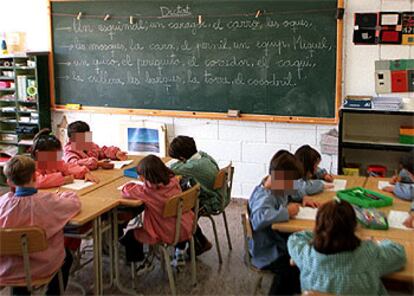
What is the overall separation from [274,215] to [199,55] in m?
3.01

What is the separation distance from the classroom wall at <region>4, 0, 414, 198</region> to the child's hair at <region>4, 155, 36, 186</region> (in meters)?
2.87

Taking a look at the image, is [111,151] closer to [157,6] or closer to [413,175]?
[157,6]

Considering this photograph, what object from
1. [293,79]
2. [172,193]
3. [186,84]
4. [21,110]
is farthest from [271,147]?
[21,110]

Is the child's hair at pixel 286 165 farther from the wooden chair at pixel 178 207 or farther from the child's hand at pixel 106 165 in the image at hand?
the child's hand at pixel 106 165

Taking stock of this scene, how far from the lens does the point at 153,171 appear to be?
332 cm

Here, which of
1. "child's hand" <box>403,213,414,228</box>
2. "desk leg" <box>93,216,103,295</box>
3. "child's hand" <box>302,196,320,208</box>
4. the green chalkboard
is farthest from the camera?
the green chalkboard

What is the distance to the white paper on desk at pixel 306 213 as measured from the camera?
2.93m

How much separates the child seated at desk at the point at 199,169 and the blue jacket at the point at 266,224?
99 cm

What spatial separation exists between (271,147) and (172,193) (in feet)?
7.27

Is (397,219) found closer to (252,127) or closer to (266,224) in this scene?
(266,224)

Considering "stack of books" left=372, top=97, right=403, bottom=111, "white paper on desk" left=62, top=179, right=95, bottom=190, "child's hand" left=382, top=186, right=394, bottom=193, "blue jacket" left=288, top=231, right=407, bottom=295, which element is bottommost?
"blue jacket" left=288, top=231, right=407, bottom=295

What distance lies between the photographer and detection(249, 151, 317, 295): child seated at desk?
9.36ft

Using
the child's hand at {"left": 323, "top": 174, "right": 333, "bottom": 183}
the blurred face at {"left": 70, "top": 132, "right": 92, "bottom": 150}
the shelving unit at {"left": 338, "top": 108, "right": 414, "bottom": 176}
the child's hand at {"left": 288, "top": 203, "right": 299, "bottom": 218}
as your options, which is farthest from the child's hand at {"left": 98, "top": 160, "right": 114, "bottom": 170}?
the shelving unit at {"left": 338, "top": 108, "right": 414, "bottom": 176}

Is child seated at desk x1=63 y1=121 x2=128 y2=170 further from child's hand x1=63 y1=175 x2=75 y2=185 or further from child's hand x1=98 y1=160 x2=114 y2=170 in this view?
child's hand x1=63 y1=175 x2=75 y2=185
